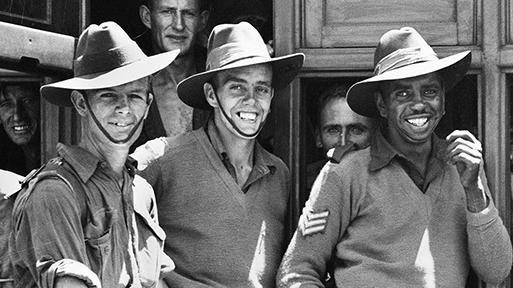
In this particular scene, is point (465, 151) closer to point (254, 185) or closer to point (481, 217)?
point (481, 217)

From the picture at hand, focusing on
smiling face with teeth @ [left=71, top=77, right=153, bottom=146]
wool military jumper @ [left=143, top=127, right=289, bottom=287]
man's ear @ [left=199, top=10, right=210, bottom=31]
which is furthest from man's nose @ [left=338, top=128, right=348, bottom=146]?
smiling face with teeth @ [left=71, top=77, right=153, bottom=146]

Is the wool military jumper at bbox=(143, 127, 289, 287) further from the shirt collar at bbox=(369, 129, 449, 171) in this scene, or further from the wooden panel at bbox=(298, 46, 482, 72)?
the wooden panel at bbox=(298, 46, 482, 72)

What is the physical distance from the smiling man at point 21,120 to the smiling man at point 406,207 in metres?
1.57

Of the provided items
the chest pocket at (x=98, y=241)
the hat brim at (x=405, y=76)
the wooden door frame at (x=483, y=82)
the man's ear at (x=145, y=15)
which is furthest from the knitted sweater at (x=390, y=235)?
the man's ear at (x=145, y=15)

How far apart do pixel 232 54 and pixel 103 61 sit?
0.70m

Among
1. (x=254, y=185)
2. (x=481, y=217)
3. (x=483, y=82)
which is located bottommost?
(x=481, y=217)

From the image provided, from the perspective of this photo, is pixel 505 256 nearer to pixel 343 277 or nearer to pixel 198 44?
pixel 343 277

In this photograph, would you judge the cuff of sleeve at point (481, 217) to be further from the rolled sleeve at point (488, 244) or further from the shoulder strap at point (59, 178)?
the shoulder strap at point (59, 178)

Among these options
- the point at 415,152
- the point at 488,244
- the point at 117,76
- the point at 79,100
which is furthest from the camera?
the point at 415,152

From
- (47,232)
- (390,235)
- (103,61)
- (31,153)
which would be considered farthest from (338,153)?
(31,153)

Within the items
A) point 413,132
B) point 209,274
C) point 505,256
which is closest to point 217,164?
point 209,274

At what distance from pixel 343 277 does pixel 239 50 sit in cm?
106

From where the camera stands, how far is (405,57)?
586 cm

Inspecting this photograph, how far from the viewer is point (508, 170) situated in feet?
20.9
